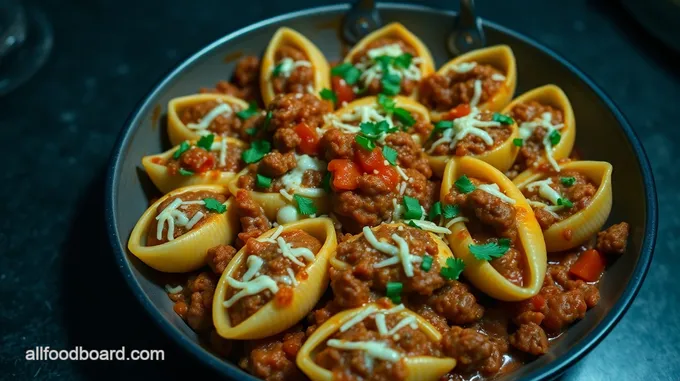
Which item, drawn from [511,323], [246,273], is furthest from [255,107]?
[511,323]

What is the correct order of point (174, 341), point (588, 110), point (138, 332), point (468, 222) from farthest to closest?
point (588, 110)
point (138, 332)
point (468, 222)
point (174, 341)

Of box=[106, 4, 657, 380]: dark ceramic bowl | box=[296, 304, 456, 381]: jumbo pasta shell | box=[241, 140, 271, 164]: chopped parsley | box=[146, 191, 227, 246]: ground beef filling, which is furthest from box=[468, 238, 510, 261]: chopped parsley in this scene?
box=[146, 191, 227, 246]: ground beef filling

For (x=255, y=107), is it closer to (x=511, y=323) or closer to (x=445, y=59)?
(x=445, y=59)

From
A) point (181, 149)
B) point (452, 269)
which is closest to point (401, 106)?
point (452, 269)

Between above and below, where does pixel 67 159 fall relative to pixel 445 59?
below

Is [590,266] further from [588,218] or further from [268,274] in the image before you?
[268,274]

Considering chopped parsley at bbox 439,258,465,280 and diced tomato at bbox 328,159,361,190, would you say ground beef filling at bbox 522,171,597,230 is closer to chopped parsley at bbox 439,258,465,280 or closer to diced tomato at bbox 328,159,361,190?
chopped parsley at bbox 439,258,465,280

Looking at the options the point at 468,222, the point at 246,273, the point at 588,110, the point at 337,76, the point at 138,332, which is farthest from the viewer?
the point at 337,76
